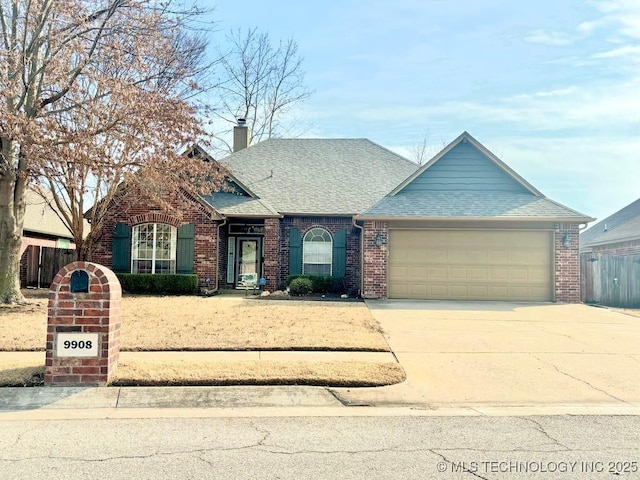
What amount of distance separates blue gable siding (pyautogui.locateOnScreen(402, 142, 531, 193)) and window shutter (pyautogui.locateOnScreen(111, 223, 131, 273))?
1017cm

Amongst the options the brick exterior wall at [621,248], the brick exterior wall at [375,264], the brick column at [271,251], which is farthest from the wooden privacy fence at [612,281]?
the brick column at [271,251]

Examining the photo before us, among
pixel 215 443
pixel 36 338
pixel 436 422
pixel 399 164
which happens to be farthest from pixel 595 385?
pixel 399 164

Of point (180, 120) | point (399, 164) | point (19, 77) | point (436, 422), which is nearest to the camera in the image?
point (436, 422)

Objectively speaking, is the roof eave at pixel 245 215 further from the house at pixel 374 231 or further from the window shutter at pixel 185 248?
the window shutter at pixel 185 248

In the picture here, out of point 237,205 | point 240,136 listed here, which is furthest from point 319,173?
point 240,136

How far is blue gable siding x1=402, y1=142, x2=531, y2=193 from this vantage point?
17.8 meters

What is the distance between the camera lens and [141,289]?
17.7m

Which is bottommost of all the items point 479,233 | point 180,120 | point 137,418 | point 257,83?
point 137,418

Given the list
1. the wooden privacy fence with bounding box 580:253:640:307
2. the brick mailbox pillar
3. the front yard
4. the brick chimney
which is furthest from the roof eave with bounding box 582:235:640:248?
the brick mailbox pillar

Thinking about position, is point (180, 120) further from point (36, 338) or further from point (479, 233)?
point (479, 233)

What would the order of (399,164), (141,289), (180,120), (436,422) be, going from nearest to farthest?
(436,422) < (180,120) < (141,289) < (399,164)

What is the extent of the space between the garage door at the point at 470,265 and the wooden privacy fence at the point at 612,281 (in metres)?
2.94

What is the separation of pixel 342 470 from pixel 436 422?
66.1 inches

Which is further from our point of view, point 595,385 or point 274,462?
point 595,385
